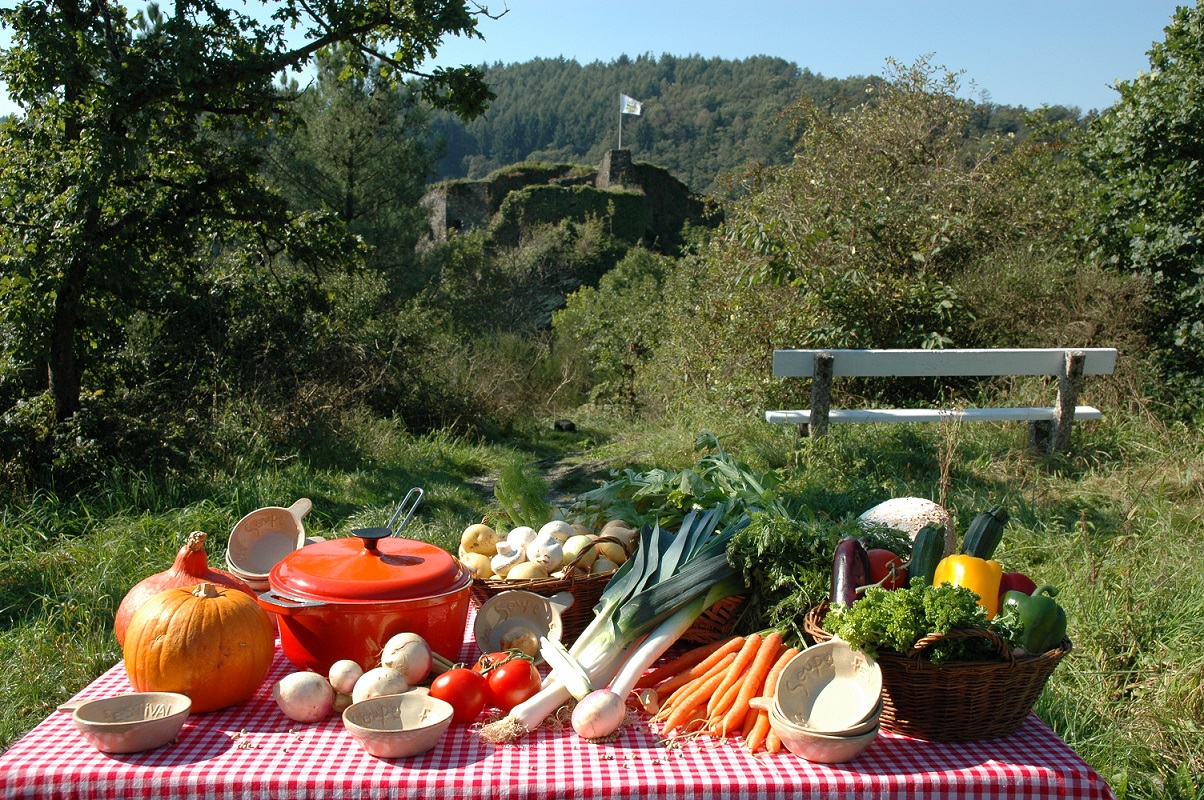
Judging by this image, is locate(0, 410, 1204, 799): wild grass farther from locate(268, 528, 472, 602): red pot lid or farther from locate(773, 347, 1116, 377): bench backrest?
locate(268, 528, 472, 602): red pot lid

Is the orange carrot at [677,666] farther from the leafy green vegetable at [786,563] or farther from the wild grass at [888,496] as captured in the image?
the wild grass at [888,496]

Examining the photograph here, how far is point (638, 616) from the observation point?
2.34 meters

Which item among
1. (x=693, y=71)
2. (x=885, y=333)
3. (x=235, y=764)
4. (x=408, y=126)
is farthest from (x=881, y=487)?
(x=693, y=71)

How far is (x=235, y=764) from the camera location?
197cm

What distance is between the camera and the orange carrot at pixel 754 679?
2.15 m

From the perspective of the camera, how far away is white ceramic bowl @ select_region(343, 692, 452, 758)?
199 cm

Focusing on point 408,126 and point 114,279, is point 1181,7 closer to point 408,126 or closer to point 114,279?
point 114,279

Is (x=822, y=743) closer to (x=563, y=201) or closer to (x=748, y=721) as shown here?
(x=748, y=721)

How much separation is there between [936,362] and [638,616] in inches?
222

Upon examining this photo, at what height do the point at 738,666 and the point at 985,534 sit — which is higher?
the point at 985,534

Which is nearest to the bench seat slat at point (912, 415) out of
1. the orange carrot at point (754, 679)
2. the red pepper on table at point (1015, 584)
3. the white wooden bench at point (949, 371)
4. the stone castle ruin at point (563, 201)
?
the white wooden bench at point (949, 371)

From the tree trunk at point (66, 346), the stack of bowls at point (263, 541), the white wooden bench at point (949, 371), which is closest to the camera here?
the stack of bowls at point (263, 541)

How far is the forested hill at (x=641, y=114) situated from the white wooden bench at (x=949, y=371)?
181 feet

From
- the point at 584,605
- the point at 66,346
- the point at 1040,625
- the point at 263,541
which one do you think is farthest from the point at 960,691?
the point at 66,346
